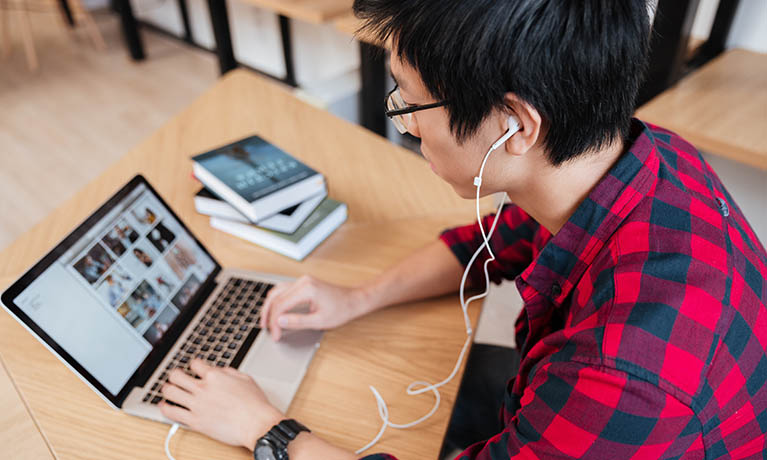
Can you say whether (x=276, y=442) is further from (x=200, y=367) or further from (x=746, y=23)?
(x=746, y=23)

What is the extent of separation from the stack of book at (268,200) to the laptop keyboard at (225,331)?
0.12 m

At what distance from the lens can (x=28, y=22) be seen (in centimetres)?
356

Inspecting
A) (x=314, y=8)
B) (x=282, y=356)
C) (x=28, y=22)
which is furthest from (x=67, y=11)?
(x=282, y=356)

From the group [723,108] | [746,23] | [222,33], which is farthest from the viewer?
[222,33]

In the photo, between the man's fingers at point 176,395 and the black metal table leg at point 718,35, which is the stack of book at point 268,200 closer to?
the man's fingers at point 176,395

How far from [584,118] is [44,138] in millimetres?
2900

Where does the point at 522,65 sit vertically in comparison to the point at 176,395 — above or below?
above

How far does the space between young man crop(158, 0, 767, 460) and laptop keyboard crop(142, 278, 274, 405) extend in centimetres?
6

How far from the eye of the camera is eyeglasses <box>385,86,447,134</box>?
2.20 feet

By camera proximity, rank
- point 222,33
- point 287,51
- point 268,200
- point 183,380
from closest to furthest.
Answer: point 183,380 < point 268,200 < point 222,33 < point 287,51

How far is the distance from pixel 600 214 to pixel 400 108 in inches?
10.6

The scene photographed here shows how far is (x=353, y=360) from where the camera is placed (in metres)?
0.85

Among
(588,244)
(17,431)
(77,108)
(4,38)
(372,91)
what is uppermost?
(588,244)

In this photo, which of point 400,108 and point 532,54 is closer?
point 532,54
